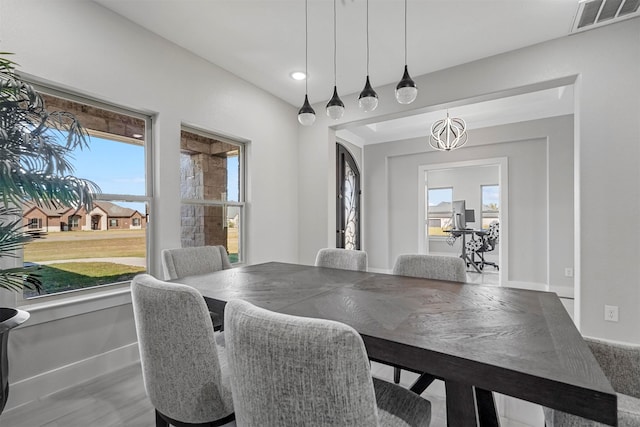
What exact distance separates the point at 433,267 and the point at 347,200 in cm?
344

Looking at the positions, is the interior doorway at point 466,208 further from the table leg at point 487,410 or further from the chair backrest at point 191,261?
the table leg at point 487,410

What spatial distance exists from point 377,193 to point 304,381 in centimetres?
539

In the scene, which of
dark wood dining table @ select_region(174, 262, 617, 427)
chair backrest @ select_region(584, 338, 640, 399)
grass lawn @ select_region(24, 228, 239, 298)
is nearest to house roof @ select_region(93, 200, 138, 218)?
grass lawn @ select_region(24, 228, 239, 298)

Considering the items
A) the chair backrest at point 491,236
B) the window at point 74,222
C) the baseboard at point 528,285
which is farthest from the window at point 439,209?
the window at point 74,222

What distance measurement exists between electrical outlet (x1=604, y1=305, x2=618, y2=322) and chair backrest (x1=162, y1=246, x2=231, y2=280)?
313 centimetres

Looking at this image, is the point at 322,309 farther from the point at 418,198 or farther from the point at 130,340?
the point at 418,198

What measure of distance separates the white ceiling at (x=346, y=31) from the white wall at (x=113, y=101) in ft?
0.65

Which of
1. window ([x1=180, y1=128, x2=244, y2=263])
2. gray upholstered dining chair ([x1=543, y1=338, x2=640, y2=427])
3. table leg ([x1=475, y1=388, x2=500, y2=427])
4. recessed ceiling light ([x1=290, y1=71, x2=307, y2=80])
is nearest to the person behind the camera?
gray upholstered dining chair ([x1=543, y1=338, x2=640, y2=427])

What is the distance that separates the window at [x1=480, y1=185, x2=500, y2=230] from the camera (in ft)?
26.7

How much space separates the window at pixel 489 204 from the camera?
813cm

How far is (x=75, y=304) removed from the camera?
80.1 inches

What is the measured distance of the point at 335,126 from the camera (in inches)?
152

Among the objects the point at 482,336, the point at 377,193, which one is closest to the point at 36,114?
the point at 482,336

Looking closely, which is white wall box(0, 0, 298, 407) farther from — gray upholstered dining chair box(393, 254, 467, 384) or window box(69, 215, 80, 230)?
gray upholstered dining chair box(393, 254, 467, 384)
